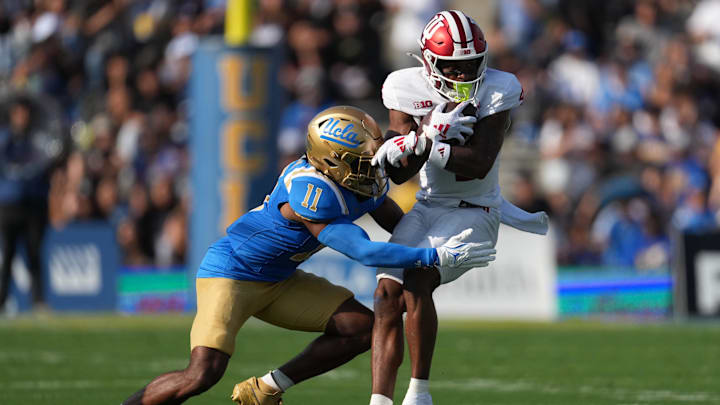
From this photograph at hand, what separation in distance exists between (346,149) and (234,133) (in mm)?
7988

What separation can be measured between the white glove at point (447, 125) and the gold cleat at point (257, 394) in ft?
4.90

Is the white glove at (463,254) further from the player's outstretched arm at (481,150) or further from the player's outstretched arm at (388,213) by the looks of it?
the player's outstretched arm at (388,213)

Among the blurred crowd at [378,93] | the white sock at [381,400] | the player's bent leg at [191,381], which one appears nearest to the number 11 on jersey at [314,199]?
the player's bent leg at [191,381]

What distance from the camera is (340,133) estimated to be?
19.5 feet

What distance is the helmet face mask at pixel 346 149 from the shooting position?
5.92 metres

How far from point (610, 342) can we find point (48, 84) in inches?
358

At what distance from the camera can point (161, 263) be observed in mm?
14820

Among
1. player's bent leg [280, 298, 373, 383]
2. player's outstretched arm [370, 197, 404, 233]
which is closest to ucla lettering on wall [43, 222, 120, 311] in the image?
player's bent leg [280, 298, 373, 383]

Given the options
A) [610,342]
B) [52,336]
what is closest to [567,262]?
[610,342]

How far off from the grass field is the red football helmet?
1974 millimetres

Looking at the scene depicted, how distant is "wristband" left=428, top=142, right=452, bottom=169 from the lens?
5.93 meters

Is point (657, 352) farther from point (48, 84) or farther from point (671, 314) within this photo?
point (48, 84)

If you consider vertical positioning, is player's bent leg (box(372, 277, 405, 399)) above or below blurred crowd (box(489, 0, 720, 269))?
below

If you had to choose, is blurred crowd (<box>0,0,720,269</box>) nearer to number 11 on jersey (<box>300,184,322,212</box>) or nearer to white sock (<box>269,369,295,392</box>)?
white sock (<box>269,369,295,392</box>)
